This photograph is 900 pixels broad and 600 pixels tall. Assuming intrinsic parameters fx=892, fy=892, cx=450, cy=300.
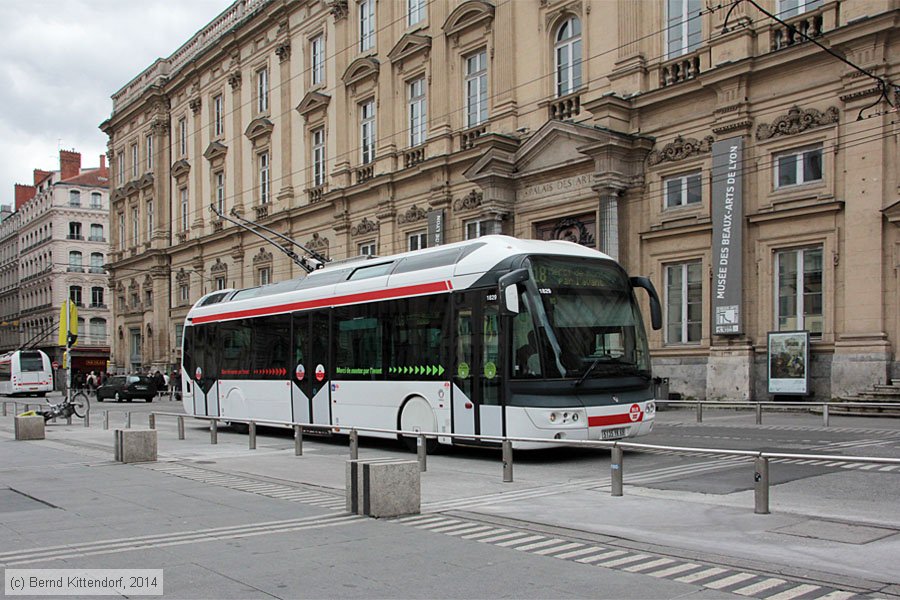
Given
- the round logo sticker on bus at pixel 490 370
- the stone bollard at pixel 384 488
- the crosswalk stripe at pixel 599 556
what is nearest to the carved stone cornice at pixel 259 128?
the round logo sticker on bus at pixel 490 370

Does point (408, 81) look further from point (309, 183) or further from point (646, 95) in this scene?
point (646, 95)

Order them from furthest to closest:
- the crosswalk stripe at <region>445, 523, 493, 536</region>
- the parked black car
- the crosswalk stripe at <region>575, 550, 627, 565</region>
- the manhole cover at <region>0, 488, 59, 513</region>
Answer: the parked black car < the manhole cover at <region>0, 488, 59, 513</region> < the crosswalk stripe at <region>445, 523, 493, 536</region> < the crosswalk stripe at <region>575, 550, 627, 565</region>

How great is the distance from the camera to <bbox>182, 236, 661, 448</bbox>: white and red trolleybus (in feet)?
43.8

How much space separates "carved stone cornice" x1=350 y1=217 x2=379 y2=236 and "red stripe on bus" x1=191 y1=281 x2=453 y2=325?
1617cm

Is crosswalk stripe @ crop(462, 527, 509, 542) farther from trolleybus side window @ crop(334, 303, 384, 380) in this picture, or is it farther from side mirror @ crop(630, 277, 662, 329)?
trolleybus side window @ crop(334, 303, 384, 380)

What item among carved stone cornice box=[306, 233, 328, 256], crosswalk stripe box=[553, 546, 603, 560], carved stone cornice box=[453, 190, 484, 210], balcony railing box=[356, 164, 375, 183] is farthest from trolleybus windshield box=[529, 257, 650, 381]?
carved stone cornice box=[306, 233, 328, 256]

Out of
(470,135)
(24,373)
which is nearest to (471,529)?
(470,135)

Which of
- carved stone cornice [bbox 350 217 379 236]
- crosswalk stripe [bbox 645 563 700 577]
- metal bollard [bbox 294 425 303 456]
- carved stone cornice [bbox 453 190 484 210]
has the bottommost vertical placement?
metal bollard [bbox 294 425 303 456]

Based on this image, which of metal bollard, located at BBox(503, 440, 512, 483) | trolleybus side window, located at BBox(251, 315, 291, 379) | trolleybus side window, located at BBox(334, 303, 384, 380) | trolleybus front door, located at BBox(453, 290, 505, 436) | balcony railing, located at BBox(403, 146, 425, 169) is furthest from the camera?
balcony railing, located at BBox(403, 146, 425, 169)

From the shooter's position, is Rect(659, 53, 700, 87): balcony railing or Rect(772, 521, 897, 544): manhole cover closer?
Rect(772, 521, 897, 544): manhole cover

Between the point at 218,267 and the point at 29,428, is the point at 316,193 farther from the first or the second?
the point at 29,428

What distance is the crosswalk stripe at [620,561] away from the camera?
6.83 metres

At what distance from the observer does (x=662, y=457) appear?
10.4 m

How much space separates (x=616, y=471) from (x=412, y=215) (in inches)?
1062
